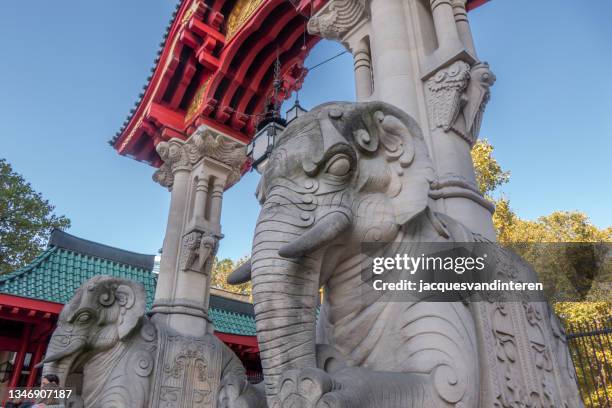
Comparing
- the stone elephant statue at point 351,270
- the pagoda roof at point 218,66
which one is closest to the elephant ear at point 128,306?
the stone elephant statue at point 351,270

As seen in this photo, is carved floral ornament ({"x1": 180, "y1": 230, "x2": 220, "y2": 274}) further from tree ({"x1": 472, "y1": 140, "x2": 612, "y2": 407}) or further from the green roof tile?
tree ({"x1": 472, "y1": 140, "x2": 612, "y2": 407})

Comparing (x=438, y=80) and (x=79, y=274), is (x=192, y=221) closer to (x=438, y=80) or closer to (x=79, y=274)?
(x=79, y=274)

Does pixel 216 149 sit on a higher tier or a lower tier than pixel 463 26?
higher

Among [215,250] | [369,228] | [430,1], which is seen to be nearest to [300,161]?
[369,228]

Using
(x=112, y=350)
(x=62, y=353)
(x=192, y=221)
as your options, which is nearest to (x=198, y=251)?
(x=192, y=221)

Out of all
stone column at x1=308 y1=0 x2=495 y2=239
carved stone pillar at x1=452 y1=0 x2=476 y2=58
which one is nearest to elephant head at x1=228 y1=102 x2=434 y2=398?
stone column at x1=308 y1=0 x2=495 y2=239

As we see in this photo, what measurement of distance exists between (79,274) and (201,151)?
4.09 metres

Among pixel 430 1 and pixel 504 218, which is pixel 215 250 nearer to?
pixel 430 1

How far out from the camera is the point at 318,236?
45.6 inches

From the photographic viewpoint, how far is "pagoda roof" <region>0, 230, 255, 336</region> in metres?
7.06

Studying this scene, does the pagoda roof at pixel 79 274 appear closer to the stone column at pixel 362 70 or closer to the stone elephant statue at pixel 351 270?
the stone column at pixel 362 70

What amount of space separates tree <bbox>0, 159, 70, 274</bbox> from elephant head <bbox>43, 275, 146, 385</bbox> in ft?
44.0

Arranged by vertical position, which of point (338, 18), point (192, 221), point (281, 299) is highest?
point (338, 18)

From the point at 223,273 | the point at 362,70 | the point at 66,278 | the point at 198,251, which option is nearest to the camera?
the point at 362,70
